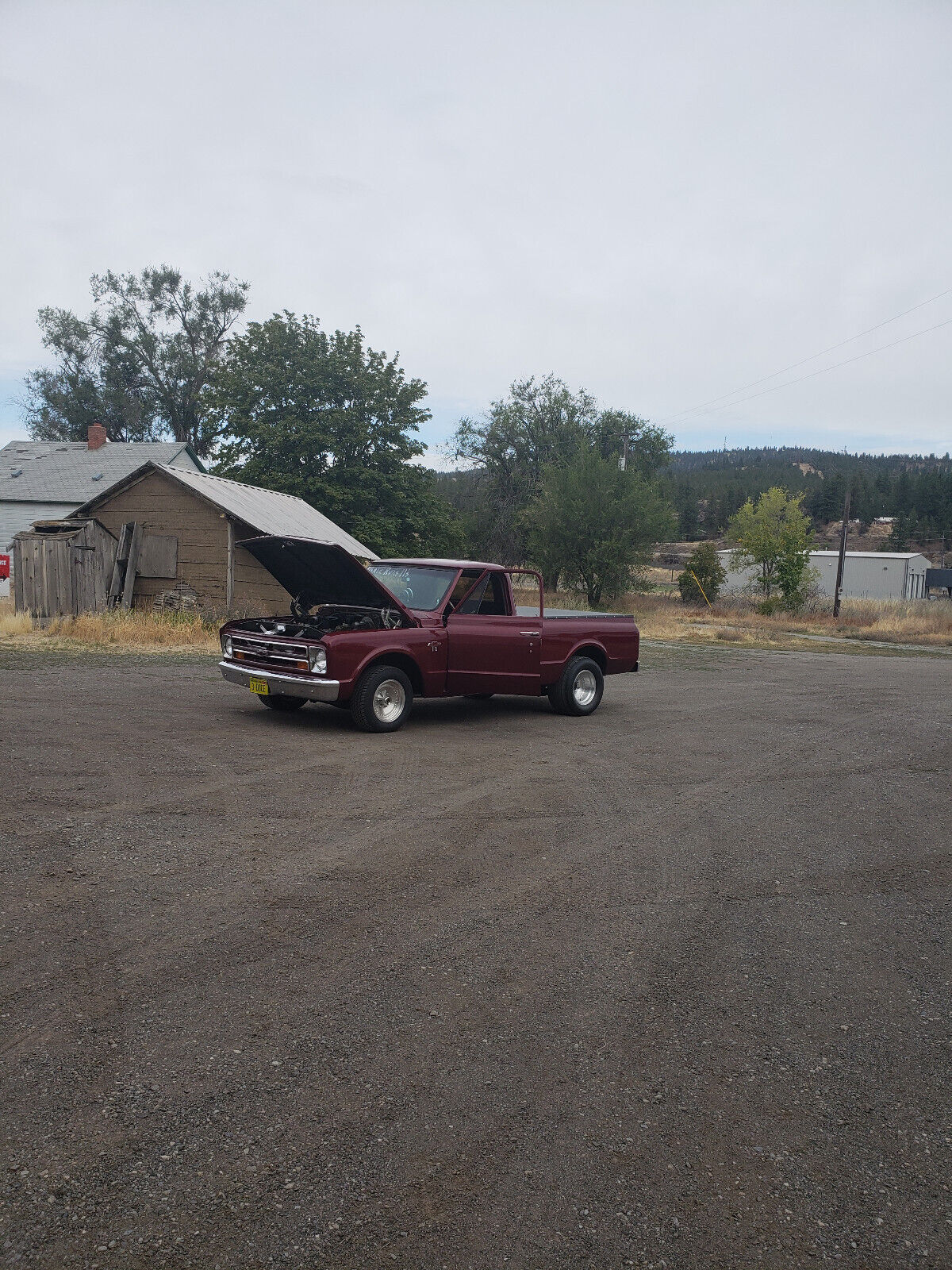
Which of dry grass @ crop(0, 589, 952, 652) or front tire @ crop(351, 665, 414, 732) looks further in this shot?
dry grass @ crop(0, 589, 952, 652)

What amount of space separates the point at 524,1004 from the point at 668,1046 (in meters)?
0.60

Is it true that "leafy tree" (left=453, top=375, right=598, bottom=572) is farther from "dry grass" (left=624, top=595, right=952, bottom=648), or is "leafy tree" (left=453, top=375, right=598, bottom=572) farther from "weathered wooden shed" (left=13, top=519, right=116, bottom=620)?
"weathered wooden shed" (left=13, top=519, right=116, bottom=620)

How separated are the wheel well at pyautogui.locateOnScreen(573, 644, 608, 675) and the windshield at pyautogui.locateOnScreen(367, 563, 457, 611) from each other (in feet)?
6.91

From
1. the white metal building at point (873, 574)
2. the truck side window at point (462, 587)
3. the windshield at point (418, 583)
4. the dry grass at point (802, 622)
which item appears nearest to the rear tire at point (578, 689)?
the truck side window at point (462, 587)

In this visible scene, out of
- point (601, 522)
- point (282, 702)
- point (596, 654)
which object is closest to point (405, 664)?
point (282, 702)

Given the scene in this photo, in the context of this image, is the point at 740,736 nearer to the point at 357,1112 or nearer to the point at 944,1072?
the point at 944,1072

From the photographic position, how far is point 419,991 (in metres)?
3.92

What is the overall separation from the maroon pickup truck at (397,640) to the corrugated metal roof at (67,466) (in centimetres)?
2925

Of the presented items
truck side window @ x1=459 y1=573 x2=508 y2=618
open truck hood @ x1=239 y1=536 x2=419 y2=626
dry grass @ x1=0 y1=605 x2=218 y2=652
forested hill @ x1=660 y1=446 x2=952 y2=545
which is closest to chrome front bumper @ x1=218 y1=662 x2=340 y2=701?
open truck hood @ x1=239 y1=536 x2=419 y2=626

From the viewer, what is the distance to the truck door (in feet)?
35.4

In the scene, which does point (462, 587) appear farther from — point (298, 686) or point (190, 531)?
point (190, 531)

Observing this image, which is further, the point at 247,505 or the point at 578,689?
the point at 247,505

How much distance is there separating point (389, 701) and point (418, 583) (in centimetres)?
170

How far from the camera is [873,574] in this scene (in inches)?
3278
